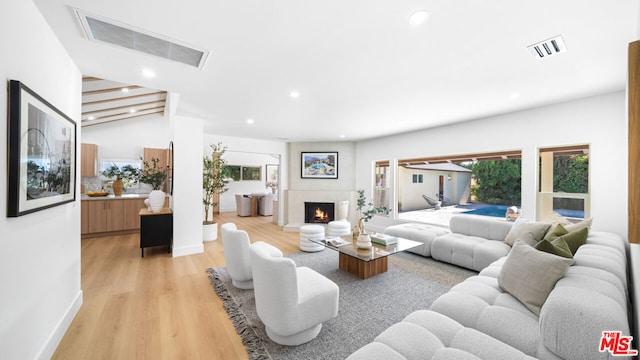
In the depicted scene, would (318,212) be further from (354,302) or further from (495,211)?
(354,302)

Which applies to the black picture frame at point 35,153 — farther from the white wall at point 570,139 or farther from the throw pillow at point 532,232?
the white wall at point 570,139

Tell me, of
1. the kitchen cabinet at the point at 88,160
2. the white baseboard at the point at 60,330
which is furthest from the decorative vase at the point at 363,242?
the kitchen cabinet at the point at 88,160

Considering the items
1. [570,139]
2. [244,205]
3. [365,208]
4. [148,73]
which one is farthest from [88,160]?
[570,139]

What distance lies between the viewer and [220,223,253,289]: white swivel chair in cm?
265

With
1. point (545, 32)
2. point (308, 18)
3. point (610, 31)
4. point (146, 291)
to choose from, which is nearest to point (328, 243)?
point (146, 291)

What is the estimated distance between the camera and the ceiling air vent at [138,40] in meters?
1.71

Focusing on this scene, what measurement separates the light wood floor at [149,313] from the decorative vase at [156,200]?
2.64ft

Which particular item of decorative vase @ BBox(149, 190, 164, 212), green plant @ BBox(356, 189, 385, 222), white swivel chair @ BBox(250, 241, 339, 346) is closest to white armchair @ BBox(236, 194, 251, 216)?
green plant @ BBox(356, 189, 385, 222)

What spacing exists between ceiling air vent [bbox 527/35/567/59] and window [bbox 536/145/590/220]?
217 centimetres

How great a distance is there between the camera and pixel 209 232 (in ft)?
16.4

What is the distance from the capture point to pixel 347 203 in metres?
6.53

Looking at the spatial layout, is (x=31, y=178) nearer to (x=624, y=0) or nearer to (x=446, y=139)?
(x=624, y=0)

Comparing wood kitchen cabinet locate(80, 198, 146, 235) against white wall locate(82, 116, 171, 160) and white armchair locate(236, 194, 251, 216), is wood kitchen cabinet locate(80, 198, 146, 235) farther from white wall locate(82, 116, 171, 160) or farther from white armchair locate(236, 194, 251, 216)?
white armchair locate(236, 194, 251, 216)

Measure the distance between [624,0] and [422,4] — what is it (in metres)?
1.25
